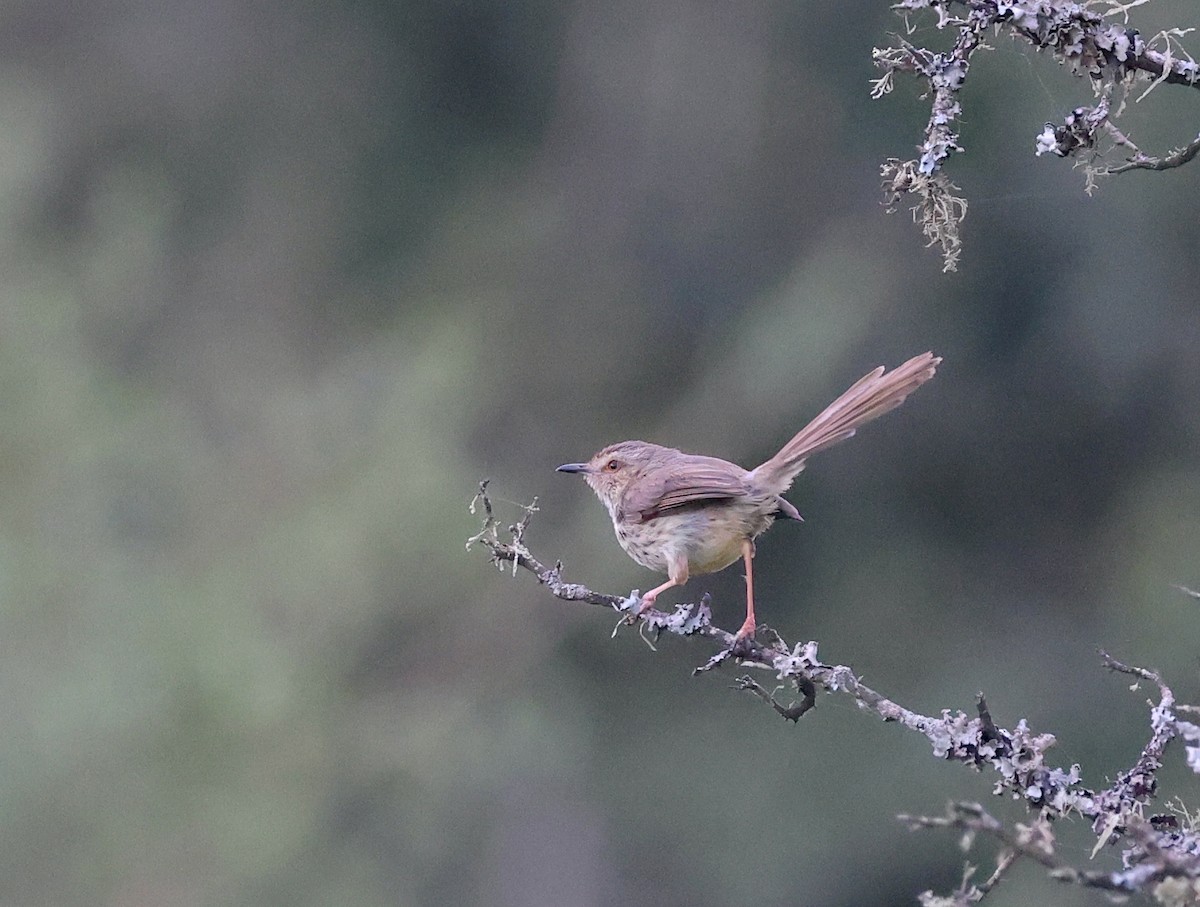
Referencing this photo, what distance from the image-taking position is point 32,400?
26.8 ft

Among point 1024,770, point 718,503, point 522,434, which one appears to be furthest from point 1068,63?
point 522,434

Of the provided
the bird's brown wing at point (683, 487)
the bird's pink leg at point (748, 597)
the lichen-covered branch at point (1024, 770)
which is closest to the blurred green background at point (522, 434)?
the bird's brown wing at point (683, 487)

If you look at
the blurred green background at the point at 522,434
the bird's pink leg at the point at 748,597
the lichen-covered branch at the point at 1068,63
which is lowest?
the blurred green background at the point at 522,434

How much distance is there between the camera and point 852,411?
12.2ft

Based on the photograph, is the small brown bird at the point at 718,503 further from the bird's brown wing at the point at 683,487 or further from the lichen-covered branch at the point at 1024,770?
the lichen-covered branch at the point at 1024,770

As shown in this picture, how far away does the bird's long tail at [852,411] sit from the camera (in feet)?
11.7

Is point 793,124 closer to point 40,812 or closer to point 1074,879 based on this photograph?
point 40,812

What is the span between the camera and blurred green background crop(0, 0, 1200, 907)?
8133mm

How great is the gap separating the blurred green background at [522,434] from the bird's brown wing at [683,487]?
12.9 ft

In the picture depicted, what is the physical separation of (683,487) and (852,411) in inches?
21.4

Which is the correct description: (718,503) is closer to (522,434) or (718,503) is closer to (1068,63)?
(1068,63)

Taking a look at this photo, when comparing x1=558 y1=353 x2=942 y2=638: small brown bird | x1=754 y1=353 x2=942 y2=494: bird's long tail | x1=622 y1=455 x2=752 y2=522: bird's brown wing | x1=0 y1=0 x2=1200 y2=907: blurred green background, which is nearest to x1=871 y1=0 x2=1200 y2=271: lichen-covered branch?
x1=754 y1=353 x2=942 y2=494: bird's long tail

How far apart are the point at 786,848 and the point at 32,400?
5.20 m

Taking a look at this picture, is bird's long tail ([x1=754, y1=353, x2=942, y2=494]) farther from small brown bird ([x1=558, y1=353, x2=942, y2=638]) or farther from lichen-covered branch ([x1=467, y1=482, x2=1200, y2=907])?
lichen-covered branch ([x1=467, y1=482, x2=1200, y2=907])
